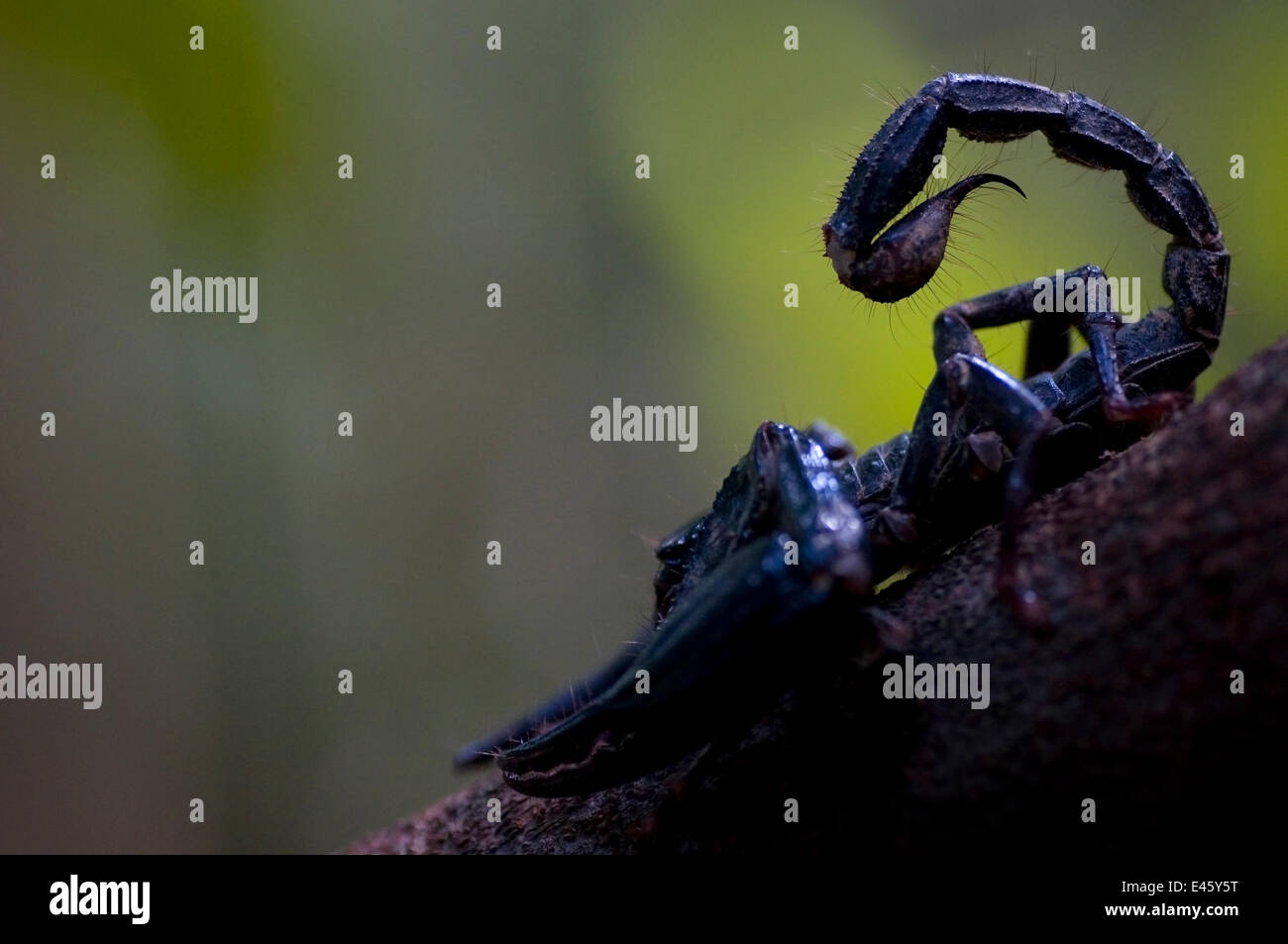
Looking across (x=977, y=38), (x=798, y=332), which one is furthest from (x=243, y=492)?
(x=977, y=38)

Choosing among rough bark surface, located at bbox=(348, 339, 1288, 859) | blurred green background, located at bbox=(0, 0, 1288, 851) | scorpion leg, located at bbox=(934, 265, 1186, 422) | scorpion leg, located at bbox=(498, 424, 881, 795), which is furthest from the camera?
blurred green background, located at bbox=(0, 0, 1288, 851)

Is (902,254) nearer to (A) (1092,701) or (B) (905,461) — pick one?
(B) (905,461)

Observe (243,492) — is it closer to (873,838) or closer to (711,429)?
(711,429)

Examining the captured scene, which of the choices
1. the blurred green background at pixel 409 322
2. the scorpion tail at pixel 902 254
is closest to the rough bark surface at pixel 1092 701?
the scorpion tail at pixel 902 254

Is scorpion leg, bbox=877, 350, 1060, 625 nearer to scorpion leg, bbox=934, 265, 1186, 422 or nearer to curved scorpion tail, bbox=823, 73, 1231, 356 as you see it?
scorpion leg, bbox=934, 265, 1186, 422

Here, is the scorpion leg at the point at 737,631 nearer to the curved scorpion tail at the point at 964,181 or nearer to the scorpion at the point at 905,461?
the scorpion at the point at 905,461

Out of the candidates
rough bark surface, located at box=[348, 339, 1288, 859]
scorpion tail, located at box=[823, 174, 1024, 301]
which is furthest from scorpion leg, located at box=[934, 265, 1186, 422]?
rough bark surface, located at box=[348, 339, 1288, 859]
